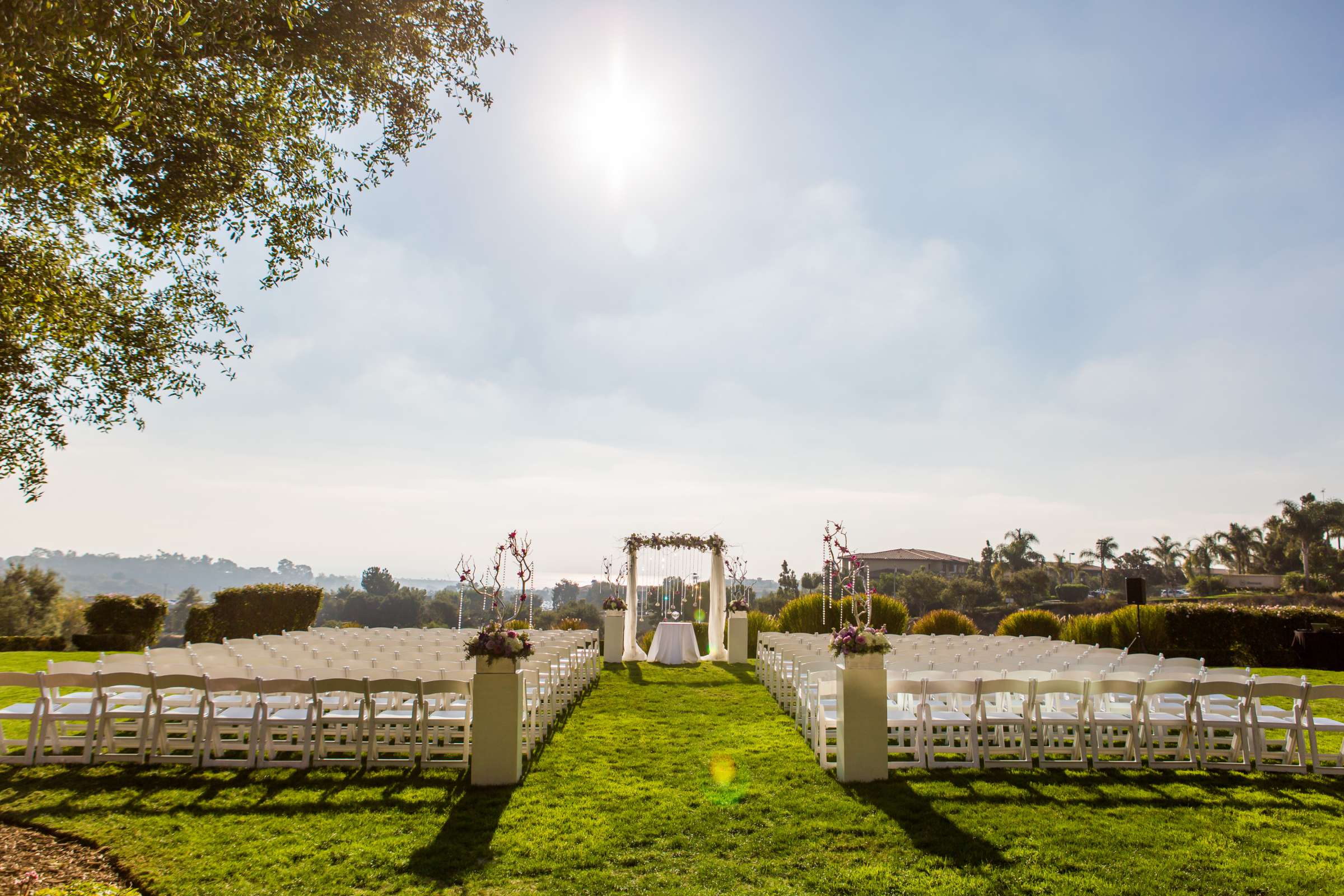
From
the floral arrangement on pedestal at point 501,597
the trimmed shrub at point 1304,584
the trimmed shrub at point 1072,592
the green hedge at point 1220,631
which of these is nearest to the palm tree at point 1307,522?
the trimmed shrub at point 1304,584

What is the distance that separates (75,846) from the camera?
4.67m

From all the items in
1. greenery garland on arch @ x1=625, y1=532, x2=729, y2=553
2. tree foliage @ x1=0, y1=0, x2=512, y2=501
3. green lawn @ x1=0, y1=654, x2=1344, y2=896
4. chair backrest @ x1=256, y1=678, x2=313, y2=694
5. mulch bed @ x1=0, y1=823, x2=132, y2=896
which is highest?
tree foliage @ x1=0, y1=0, x2=512, y2=501

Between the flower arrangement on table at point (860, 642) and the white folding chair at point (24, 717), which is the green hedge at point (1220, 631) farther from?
the white folding chair at point (24, 717)

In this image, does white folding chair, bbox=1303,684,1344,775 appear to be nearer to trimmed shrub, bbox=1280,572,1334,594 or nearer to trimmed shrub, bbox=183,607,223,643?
trimmed shrub, bbox=183,607,223,643

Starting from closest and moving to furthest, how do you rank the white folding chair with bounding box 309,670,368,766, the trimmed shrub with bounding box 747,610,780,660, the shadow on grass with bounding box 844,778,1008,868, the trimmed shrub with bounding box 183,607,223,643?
the shadow on grass with bounding box 844,778,1008,868 → the white folding chair with bounding box 309,670,368,766 → the trimmed shrub with bounding box 183,607,223,643 → the trimmed shrub with bounding box 747,610,780,660

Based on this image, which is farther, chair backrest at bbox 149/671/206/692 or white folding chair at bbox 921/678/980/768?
white folding chair at bbox 921/678/980/768

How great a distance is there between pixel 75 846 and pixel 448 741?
3015 mm

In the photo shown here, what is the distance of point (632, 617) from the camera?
17.0 meters

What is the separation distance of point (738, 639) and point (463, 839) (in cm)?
1227

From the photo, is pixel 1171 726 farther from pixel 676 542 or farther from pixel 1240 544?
pixel 1240 544

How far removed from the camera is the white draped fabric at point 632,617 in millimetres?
16797

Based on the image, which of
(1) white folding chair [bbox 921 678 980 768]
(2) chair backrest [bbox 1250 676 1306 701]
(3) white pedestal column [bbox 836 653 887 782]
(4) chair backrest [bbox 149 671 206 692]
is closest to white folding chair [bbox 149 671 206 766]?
(4) chair backrest [bbox 149 671 206 692]

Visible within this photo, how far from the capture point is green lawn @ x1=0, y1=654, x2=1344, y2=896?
14.0ft

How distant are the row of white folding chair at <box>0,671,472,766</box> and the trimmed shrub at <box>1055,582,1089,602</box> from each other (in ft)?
232
